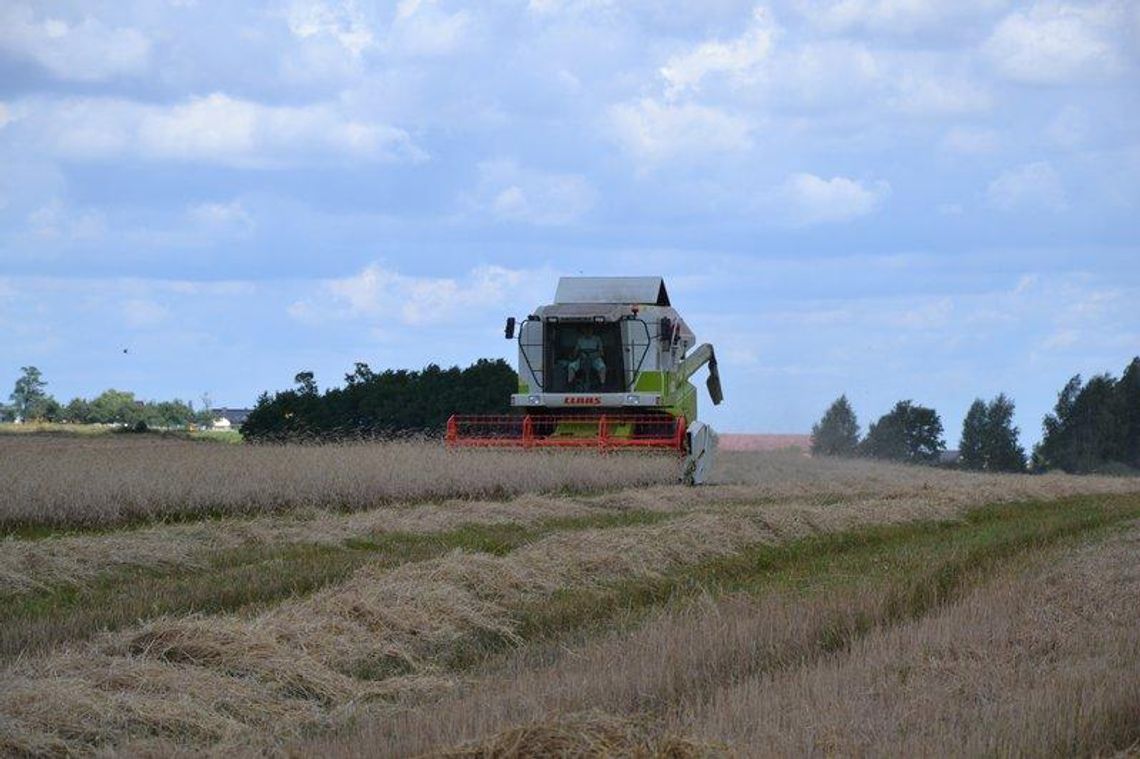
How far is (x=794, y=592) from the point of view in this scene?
11.0 m

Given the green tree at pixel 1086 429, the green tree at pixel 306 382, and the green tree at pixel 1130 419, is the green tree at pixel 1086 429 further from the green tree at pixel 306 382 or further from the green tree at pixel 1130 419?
the green tree at pixel 306 382

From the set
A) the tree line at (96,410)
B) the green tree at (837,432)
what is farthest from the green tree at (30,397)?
the green tree at (837,432)

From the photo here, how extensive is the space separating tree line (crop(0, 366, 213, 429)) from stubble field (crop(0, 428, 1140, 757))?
34090 mm

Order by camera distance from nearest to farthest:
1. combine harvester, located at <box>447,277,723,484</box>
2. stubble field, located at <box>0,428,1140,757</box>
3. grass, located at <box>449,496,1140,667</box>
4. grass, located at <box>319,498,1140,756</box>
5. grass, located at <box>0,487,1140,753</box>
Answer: grass, located at <box>319,498,1140,756</box>, stubble field, located at <box>0,428,1140,757</box>, grass, located at <box>0,487,1140,753</box>, grass, located at <box>449,496,1140,667</box>, combine harvester, located at <box>447,277,723,484</box>

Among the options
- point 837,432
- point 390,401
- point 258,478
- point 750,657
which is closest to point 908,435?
point 837,432

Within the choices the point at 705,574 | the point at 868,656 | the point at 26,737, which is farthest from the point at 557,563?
the point at 26,737

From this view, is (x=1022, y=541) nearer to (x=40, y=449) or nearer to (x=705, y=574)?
(x=705, y=574)

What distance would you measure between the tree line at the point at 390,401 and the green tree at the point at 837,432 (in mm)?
14130

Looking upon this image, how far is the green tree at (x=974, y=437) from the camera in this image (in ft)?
182

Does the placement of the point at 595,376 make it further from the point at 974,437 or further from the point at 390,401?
the point at 974,437

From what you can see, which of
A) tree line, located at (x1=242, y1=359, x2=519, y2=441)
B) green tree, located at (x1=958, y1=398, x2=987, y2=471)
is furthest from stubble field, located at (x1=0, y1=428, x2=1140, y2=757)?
green tree, located at (x1=958, y1=398, x2=987, y2=471)

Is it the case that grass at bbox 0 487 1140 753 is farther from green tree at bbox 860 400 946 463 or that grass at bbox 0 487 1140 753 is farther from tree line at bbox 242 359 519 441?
green tree at bbox 860 400 946 463

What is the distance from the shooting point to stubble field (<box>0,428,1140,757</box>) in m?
6.33

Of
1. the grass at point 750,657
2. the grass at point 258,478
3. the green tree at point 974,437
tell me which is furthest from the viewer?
the green tree at point 974,437
